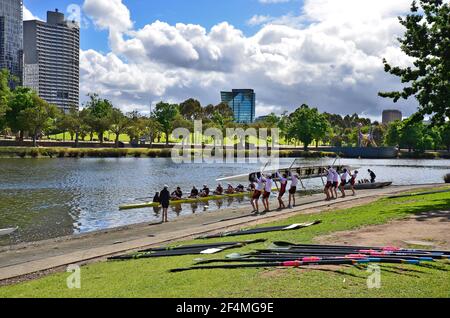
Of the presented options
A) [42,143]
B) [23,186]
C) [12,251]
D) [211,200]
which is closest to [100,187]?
[23,186]

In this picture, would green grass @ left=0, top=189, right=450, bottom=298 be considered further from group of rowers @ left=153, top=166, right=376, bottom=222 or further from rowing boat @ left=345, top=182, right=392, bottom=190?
rowing boat @ left=345, top=182, right=392, bottom=190

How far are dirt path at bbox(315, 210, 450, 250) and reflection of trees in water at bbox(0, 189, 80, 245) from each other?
14.9 metres

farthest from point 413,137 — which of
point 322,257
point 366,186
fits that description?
point 322,257

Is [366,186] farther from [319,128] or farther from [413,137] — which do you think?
[413,137]

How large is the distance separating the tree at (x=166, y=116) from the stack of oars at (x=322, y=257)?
12326cm

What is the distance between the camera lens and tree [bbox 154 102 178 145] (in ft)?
445

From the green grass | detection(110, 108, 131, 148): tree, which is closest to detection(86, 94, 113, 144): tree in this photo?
detection(110, 108, 131, 148): tree

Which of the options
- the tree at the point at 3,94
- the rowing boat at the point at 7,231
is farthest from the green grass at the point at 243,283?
the tree at the point at 3,94

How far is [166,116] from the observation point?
449 ft

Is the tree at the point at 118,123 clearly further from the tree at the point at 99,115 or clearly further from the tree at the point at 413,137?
the tree at the point at 413,137

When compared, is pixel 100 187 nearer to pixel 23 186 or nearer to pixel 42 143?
pixel 23 186

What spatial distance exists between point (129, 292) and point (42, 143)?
11031 cm

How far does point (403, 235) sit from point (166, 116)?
125 metres

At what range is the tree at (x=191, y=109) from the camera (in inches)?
6570
